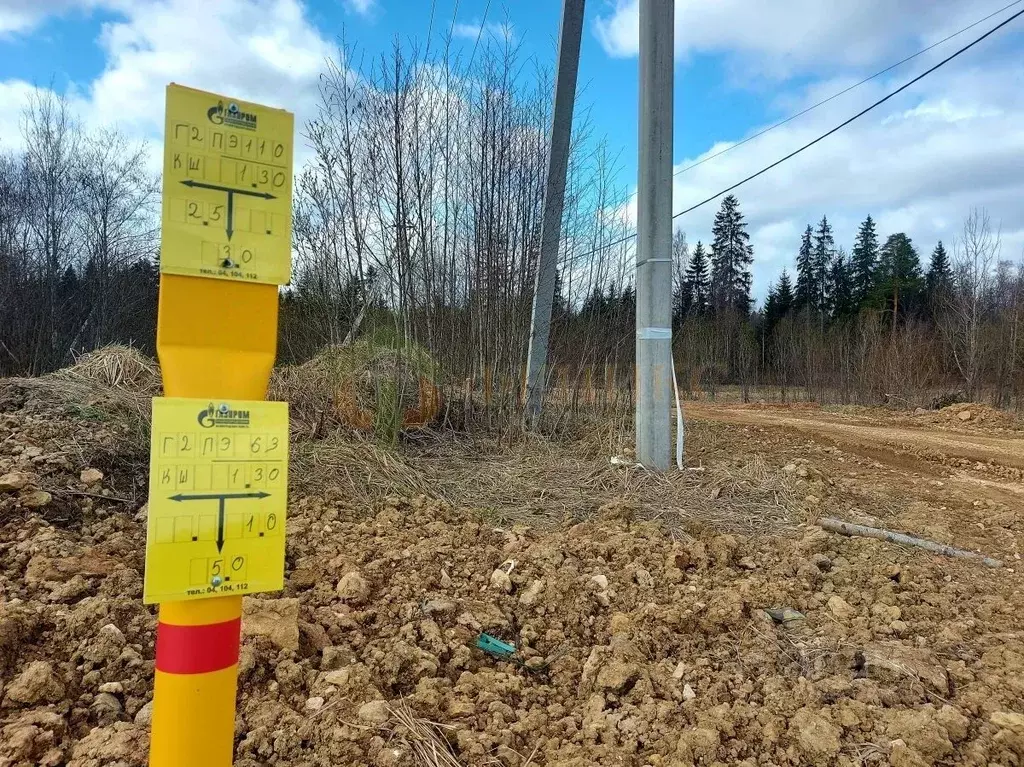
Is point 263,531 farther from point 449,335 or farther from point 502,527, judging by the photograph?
point 449,335

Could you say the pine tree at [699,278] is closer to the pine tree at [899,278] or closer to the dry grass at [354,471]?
the pine tree at [899,278]

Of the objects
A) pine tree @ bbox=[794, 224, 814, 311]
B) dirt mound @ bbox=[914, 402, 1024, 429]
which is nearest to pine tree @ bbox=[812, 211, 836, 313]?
→ pine tree @ bbox=[794, 224, 814, 311]

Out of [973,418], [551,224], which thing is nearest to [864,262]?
[973,418]

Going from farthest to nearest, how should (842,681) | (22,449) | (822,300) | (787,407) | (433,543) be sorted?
(822,300) < (787,407) < (22,449) < (433,543) < (842,681)

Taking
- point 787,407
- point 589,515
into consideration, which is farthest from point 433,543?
point 787,407

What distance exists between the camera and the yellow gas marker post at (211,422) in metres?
1.12

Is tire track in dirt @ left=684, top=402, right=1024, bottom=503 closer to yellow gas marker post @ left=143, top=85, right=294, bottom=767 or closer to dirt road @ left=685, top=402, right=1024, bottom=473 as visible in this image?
dirt road @ left=685, top=402, right=1024, bottom=473

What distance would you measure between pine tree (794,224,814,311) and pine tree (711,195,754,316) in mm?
2993

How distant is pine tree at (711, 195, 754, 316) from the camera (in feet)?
141

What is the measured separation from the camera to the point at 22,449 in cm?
378

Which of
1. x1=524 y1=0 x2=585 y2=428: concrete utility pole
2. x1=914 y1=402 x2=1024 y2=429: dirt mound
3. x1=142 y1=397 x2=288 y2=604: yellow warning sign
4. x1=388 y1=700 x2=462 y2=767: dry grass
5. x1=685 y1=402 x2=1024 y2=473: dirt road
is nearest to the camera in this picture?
x1=142 y1=397 x2=288 y2=604: yellow warning sign

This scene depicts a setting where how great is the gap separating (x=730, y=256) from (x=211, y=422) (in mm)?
46142

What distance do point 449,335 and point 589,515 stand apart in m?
2.98

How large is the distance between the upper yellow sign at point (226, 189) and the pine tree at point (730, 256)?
4339 centimetres
